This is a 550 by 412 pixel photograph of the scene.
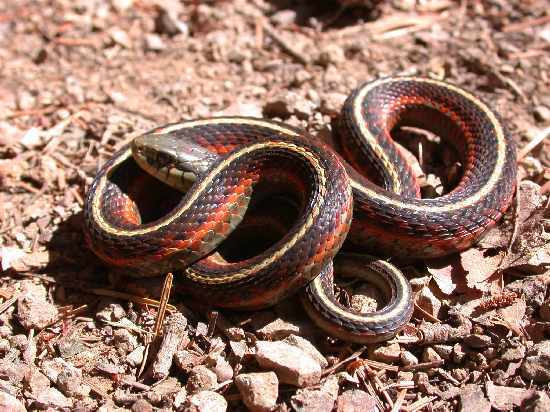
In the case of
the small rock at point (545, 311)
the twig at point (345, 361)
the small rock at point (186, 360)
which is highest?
the small rock at point (545, 311)

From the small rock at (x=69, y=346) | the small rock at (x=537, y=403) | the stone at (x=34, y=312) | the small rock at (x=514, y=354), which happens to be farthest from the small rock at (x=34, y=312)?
the small rock at (x=537, y=403)

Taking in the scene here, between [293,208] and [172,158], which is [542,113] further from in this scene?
[172,158]

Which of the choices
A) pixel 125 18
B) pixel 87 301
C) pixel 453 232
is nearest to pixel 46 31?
pixel 125 18

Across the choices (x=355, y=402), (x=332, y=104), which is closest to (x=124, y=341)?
(x=355, y=402)

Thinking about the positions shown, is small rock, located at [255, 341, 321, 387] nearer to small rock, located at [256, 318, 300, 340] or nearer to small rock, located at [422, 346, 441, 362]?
small rock, located at [256, 318, 300, 340]

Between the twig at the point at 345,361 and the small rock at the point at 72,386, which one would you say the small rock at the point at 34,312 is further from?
the twig at the point at 345,361

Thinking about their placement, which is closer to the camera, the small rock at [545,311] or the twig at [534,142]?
the small rock at [545,311]
